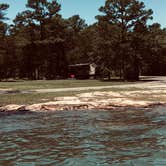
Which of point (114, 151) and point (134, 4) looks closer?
point (114, 151)

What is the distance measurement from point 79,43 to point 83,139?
78.7 meters

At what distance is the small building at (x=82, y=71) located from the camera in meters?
84.5

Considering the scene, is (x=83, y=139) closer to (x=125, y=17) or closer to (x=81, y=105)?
(x=81, y=105)

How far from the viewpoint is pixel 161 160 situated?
33.1 feet

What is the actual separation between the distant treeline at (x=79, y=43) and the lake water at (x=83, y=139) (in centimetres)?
4463

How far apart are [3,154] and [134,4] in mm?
56733

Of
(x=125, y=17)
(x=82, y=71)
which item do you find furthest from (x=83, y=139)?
(x=82, y=71)

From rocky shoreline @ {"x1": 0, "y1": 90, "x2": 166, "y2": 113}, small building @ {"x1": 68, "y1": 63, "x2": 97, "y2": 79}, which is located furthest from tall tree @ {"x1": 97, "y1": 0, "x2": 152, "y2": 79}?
rocky shoreline @ {"x1": 0, "y1": 90, "x2": 166, "y2": 113}

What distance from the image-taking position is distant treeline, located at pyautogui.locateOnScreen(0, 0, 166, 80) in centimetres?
6456

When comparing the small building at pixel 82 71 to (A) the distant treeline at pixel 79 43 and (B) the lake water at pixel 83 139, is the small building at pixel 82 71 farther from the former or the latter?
(B) the lake water at pixel 83 139

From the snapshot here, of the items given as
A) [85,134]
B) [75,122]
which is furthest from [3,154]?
[75,122]

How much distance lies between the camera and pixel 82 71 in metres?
85.8

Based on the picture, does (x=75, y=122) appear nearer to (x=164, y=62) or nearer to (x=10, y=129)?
(x=10, y=129)

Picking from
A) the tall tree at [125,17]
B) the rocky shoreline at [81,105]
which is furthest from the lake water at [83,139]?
the tall tree at [125,17]
